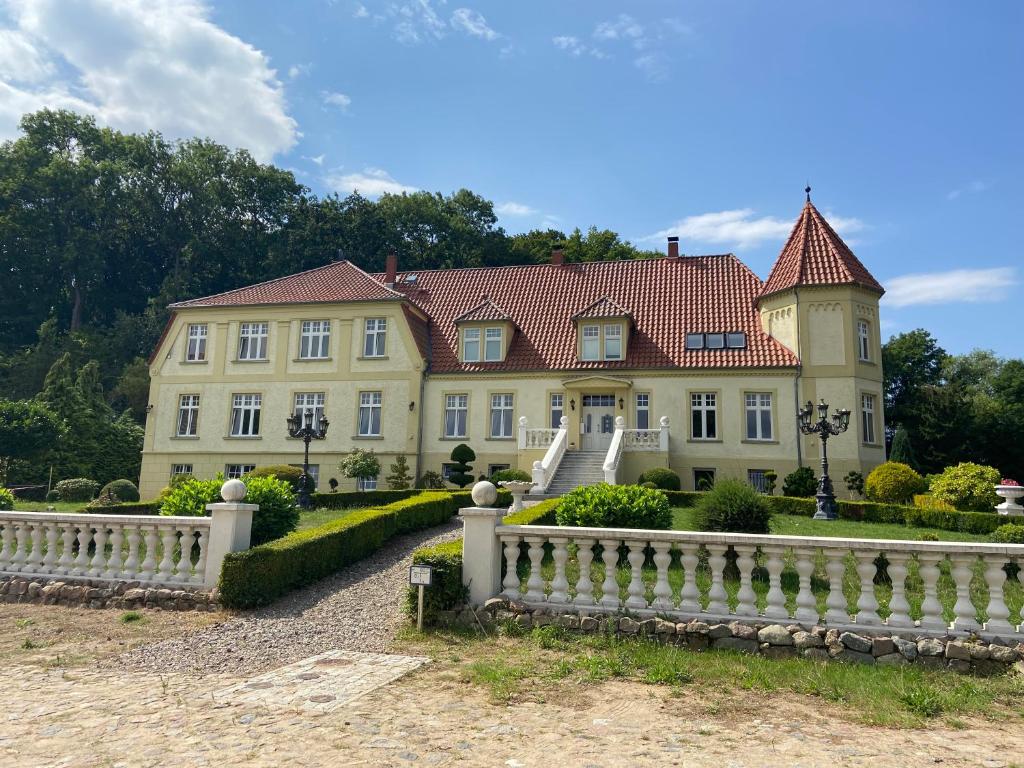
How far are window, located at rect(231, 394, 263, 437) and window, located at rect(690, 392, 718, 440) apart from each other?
18784mm

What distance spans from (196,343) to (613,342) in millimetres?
19256

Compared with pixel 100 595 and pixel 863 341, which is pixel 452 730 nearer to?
pixel 100 595

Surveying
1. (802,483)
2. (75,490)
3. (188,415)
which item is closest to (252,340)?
(188,415)

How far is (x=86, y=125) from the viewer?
55656 mm

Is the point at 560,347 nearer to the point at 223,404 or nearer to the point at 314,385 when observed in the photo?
the point at 314,385

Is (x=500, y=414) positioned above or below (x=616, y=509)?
above

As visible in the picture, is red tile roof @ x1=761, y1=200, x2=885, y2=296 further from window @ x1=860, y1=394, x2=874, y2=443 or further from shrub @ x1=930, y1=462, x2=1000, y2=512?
shrub @ x1=930, y1=462, x2=1000, y2=512

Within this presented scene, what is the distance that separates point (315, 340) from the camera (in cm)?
3083

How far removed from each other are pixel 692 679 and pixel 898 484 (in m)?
18.1

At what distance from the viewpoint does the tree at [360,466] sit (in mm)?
27391

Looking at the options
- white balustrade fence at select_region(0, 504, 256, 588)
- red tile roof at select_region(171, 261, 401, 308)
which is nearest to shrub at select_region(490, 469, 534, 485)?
red tile roof at select_region(171, 261, 401, 308)

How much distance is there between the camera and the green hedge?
9.40 m

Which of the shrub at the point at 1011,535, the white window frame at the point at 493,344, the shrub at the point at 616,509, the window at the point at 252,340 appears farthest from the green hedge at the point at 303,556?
the window at the point at 252,340

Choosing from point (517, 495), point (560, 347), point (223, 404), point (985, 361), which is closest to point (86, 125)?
point (223, 404)
